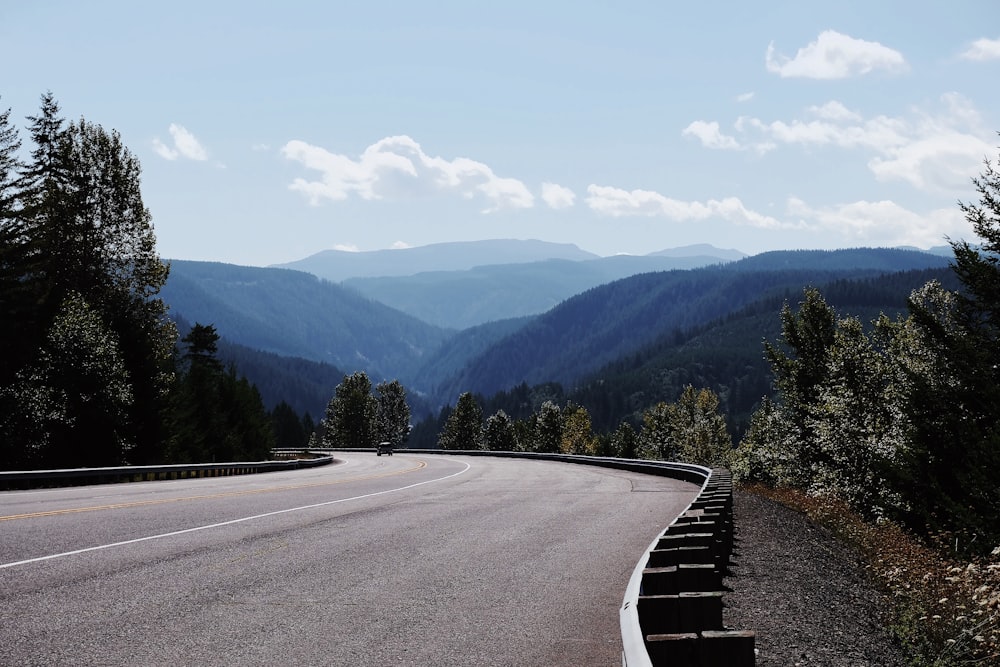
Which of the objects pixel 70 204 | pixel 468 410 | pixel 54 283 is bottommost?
pixel 468 410

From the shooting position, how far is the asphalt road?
19.9ft

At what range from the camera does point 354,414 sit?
131 meters

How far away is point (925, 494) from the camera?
26.3m

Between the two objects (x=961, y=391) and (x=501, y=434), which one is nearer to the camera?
(x=961, y=391)

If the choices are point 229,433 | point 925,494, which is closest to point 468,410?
point 229,433

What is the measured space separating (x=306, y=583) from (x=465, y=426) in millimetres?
121210

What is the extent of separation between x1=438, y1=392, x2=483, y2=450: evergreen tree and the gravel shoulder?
114817 mm

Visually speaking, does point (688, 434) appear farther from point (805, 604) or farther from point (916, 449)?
point (805, 604)

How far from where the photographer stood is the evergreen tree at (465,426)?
129062 millimetres

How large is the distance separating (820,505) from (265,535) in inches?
604

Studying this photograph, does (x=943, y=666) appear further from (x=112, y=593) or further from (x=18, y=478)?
(x=18, y=478)

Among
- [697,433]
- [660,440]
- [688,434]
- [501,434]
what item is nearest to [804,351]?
[688,434]

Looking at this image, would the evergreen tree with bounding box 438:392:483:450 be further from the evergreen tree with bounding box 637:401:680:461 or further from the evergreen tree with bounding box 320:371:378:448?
the evergreen tree with bounding box 637:401:680:461

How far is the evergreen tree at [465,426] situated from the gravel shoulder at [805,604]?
11482 centimetres
